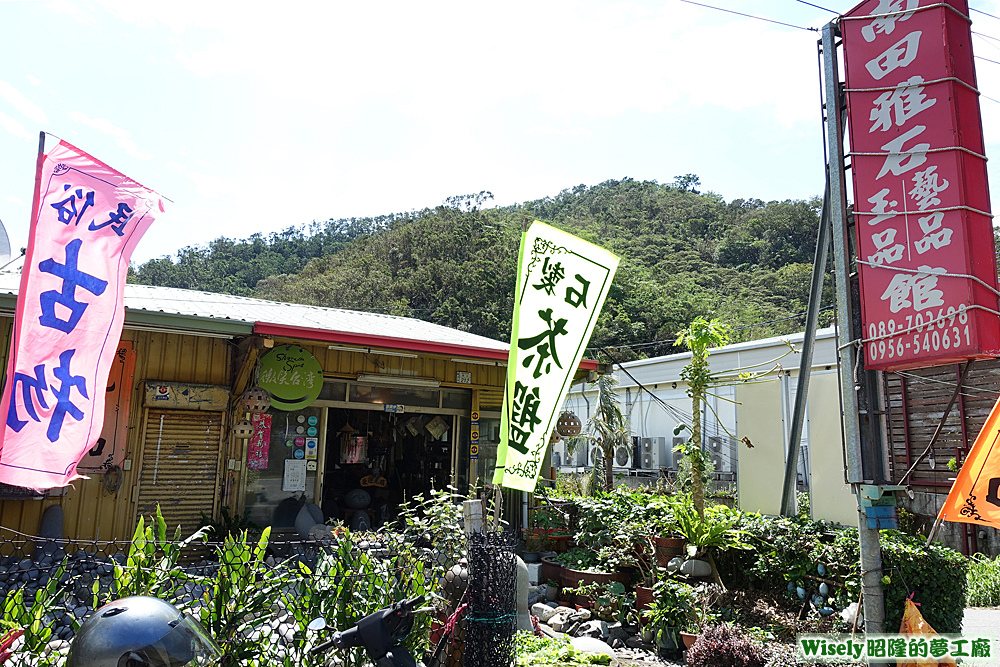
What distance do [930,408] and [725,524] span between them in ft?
19.8

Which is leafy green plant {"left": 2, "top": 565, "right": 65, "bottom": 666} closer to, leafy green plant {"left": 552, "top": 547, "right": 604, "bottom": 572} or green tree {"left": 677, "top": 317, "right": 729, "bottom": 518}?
leafy green plant {"left": 552, "top": 547, "right": 604, "bottom": 572}

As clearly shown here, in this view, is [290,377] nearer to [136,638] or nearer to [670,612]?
[670,612]

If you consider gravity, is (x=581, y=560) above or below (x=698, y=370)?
below

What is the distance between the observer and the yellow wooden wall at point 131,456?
24.2 feet

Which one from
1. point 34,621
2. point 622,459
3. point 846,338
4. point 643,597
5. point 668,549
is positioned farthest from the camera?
point 622,459

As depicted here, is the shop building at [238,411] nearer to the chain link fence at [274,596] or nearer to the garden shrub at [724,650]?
the chain link fence at [274,596]

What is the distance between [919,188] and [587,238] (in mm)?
43725

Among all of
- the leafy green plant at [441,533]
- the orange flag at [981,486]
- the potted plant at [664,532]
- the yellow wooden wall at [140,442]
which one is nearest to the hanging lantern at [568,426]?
the potted plant at [664,532]

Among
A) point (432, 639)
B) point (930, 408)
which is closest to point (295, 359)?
point (432, 639)

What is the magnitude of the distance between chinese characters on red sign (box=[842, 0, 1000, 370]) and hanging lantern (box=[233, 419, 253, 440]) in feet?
22.8

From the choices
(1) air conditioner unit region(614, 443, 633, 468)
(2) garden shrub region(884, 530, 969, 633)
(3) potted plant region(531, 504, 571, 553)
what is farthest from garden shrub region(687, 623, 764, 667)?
(1) air conditioner unit region(614, 443, 633, 468)

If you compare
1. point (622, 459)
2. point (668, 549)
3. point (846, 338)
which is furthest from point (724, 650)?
point (622, 459)

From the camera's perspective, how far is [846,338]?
4.78 metres

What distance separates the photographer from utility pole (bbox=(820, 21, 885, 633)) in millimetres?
4641
